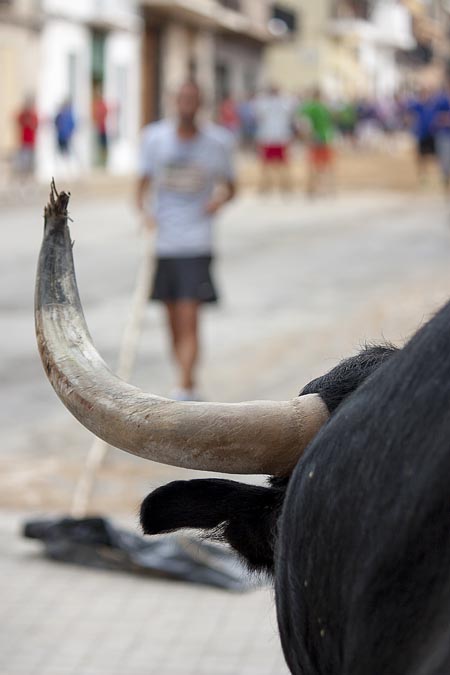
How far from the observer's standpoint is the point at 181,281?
888 centimetres

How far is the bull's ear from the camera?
5.63 feet

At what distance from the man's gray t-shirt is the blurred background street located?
0.17 metres

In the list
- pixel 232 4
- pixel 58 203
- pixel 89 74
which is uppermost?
pixel 232 4

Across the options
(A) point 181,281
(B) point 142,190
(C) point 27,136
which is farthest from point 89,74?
(A) point 181,281

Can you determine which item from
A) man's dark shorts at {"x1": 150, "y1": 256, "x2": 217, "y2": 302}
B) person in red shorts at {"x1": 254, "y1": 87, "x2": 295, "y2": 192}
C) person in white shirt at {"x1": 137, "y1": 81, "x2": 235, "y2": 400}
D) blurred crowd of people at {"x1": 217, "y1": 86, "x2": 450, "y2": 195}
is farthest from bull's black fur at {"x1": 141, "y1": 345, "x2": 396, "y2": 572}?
person in red shorts at {"x1": 254, "y1": 87, "x2": 295, "y2": 192}

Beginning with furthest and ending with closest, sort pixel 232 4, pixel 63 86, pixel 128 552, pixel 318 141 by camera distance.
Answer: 1. pixel 232 4
2. pixel 63 86
3. pixel 318 141
4. pixel 128 552

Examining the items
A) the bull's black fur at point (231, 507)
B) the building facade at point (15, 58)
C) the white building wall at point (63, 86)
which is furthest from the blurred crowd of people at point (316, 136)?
the bull's black fur at point (231, 507)

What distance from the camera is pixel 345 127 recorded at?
52156mm

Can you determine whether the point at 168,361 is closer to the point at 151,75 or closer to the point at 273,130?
the point at 273,130

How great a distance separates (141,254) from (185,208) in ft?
31.3

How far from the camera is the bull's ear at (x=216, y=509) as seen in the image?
67.5 inches

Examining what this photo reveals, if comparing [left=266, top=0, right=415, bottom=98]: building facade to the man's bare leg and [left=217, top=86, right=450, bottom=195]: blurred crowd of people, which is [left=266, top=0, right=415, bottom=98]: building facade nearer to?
[left=217, top=86, right=450, bottom=195]: blurred crowd of people

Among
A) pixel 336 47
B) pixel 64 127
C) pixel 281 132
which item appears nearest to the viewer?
pixel 281 132

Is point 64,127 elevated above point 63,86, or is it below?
below
